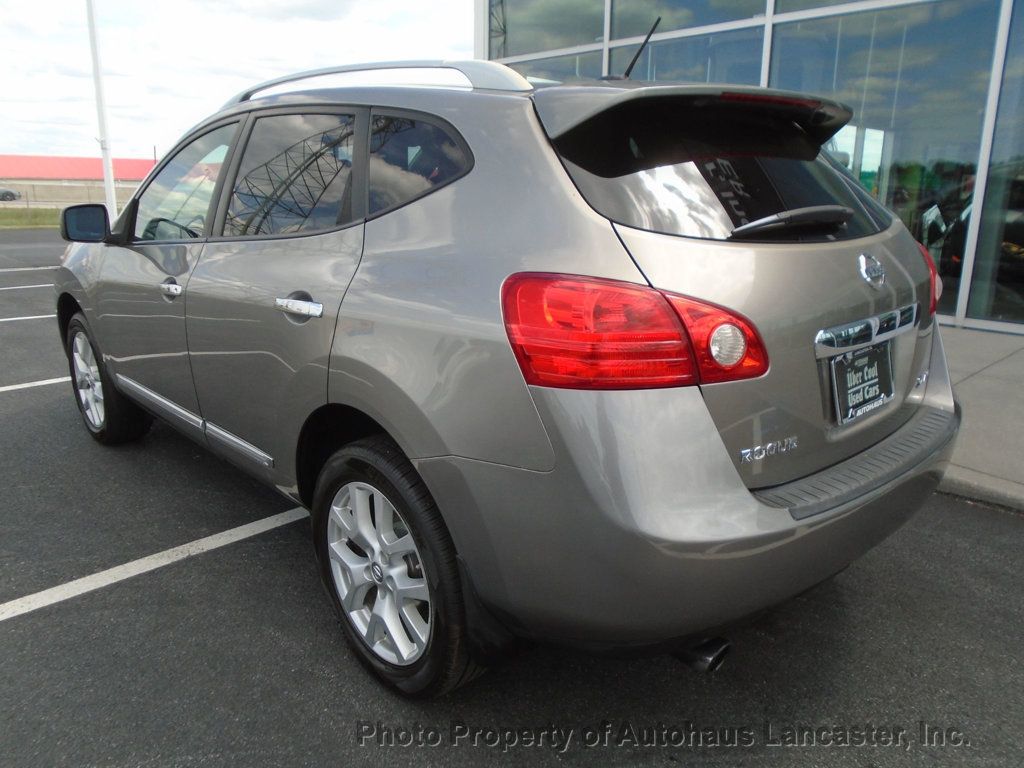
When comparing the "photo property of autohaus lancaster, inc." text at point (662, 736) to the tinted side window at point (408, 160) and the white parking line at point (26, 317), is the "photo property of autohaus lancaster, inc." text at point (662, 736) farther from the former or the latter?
the white parking line at point (26, 317)

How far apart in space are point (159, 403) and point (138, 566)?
76 cm

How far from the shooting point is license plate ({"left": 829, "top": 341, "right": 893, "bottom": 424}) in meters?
1.96

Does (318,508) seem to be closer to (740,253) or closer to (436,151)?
(436,151)

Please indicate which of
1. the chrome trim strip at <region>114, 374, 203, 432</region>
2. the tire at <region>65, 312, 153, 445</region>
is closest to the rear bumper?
the chrome trim strip at <region>114, 374, 203, 432</region>

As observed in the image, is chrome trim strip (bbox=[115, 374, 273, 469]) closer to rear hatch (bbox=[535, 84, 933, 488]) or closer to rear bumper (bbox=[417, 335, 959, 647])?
rear bumper (bbox=[417, 335, 959, 647])

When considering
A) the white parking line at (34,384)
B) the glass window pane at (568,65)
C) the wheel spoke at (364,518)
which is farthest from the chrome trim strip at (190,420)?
the glass window pane at (568,65)

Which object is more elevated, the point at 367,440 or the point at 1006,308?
the point at 367,440

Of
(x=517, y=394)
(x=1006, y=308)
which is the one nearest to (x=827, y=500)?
(x=517, y=394)

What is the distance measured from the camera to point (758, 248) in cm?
183

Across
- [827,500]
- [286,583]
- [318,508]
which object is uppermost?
[827,500]

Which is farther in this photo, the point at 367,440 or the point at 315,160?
the point at 315,160

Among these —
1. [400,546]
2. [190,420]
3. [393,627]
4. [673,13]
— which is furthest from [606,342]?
[673,13]

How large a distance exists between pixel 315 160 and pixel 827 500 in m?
1.89

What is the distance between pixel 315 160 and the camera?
8.43 feet
